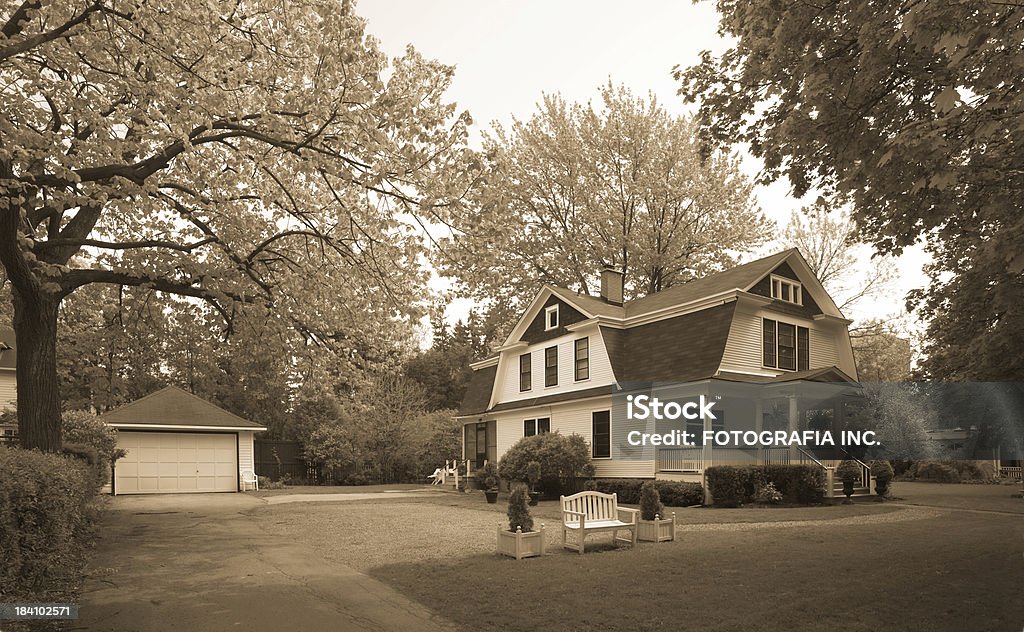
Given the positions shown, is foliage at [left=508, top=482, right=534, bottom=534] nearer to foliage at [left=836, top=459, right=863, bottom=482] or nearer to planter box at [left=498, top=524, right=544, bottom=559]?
planter box at [left=498, top=524, right=544, bottom=559]

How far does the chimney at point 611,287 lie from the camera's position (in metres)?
30.9

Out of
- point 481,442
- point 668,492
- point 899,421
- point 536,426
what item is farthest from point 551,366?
point 899,421

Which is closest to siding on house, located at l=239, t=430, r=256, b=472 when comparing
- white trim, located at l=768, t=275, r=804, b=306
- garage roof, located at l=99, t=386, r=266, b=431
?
garage roof, located at l=99, t=386, r=266, b=431

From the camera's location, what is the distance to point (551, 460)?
80.4ft

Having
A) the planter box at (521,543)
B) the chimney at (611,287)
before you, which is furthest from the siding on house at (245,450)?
the planter box at (521,543)

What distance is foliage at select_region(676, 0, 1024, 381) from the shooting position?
6.43 metres

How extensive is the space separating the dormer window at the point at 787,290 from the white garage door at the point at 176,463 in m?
24.2

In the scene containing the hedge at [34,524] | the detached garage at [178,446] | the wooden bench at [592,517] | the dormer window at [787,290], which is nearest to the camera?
the hedge at [34,524]

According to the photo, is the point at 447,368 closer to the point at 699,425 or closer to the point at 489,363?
the point at 489,363

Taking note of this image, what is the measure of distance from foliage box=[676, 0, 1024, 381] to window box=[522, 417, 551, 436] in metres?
18.8

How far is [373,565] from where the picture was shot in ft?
35.1

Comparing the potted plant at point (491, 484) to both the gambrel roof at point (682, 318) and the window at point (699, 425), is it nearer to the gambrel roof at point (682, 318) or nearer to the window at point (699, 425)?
the gambrel roof at point (682, 318)

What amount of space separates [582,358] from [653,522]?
1527 centimetres

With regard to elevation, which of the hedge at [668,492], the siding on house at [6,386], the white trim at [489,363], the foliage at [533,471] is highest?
the white trim at [489,363]
